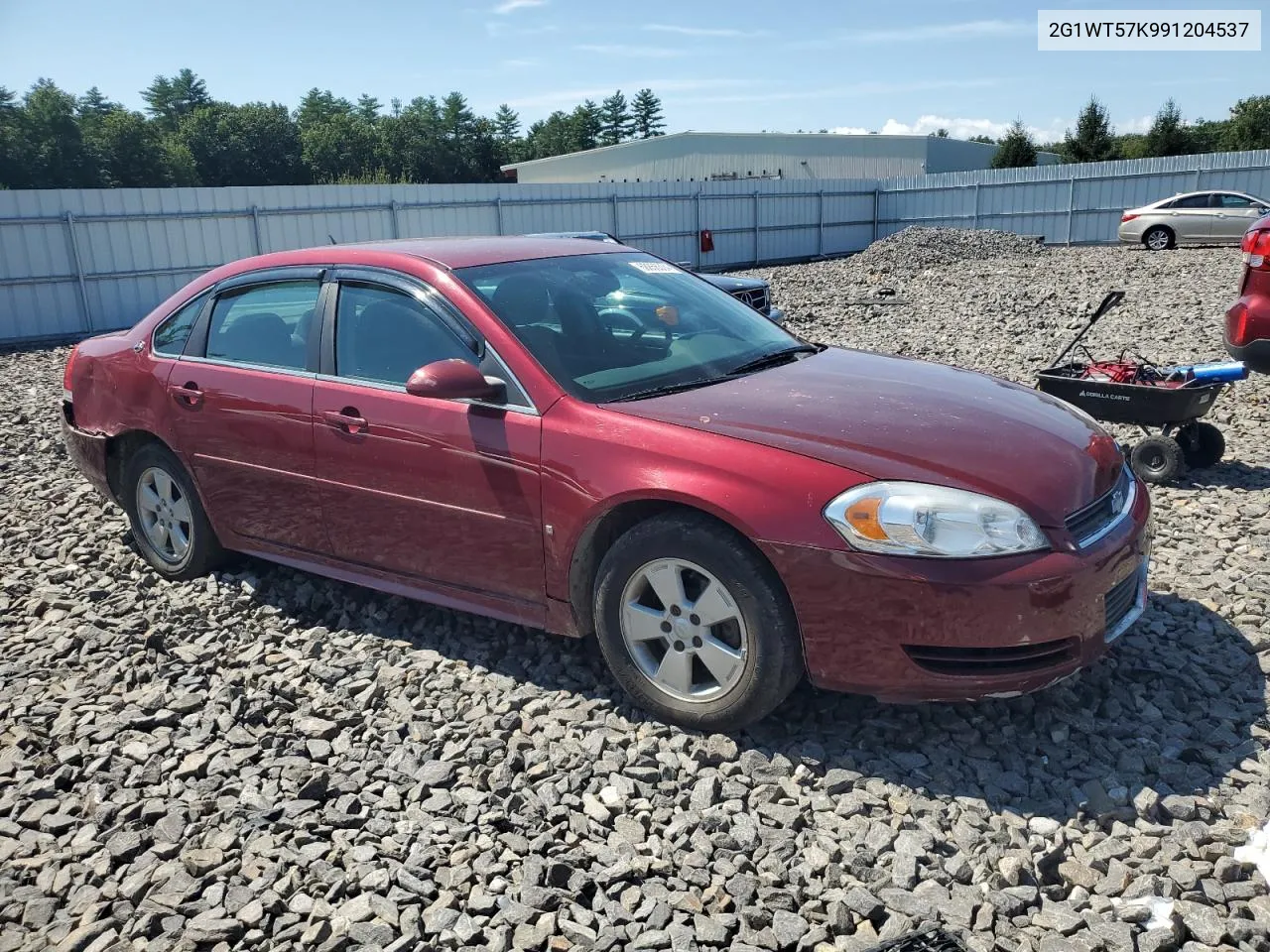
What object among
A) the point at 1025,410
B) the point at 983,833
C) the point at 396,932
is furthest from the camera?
the point at 1025,410

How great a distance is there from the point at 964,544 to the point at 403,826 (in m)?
1.93

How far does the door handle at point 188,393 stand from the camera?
191 inches

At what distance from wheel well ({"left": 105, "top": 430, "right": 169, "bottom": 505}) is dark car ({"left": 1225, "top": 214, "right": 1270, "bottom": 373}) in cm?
658

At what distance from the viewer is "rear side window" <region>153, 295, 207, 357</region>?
511 cm

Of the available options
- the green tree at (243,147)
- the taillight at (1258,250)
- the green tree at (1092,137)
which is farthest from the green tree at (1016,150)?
the green tree at (243,147)

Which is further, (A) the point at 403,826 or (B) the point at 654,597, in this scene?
(B) the point at 654,597

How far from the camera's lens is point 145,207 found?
18375 millimetres

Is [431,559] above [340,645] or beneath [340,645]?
above

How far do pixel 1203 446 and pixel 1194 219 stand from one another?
21255 mm

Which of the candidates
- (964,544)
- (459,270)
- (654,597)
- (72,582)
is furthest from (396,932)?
(72,582)

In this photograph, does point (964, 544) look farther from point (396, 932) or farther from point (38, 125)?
point (38, 125)

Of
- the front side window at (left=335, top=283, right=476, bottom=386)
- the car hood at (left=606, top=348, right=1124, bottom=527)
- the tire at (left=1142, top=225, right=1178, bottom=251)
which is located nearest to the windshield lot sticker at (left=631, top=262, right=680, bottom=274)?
the car hood at (left=606, top=348, right=1124, bottom=527)

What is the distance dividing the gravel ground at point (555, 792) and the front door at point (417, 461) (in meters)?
0.46

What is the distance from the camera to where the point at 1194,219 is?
2448 cm
